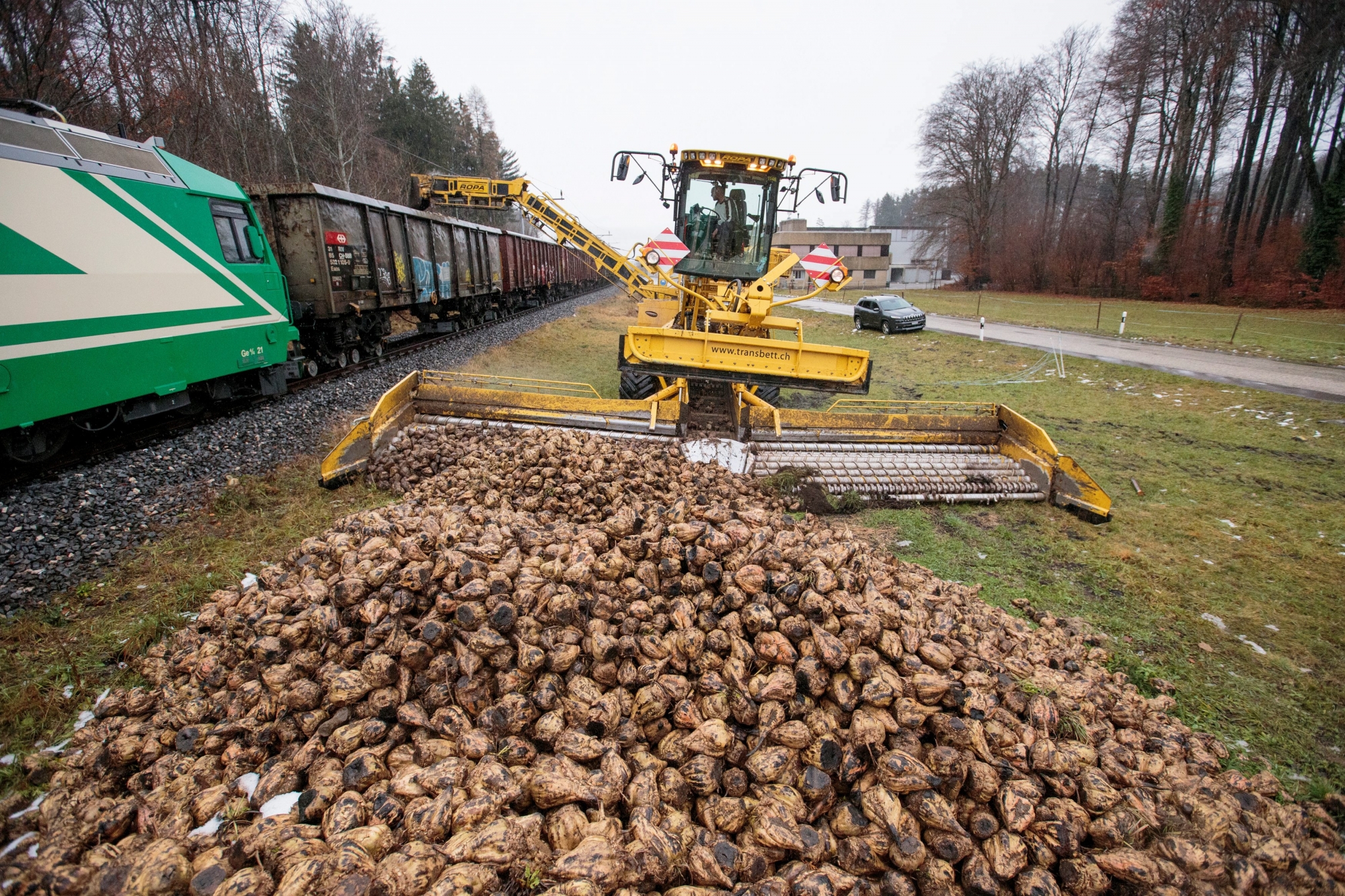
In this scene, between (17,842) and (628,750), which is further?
(628,750)

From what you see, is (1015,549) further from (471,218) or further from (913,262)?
(913,262)

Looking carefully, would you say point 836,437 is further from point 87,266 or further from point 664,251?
point 87,266

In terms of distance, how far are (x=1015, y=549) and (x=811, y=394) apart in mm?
5738

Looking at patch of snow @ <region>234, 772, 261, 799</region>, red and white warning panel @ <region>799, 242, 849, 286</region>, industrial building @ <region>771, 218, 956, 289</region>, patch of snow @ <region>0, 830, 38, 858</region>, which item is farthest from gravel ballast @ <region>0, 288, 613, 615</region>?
industrial building @ <region>771, 218, 956, 289</region>

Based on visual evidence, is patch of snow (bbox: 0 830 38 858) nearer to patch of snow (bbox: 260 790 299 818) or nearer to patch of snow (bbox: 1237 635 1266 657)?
patch of snow (bbox: 260 790 299 818)

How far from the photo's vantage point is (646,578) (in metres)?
3.02

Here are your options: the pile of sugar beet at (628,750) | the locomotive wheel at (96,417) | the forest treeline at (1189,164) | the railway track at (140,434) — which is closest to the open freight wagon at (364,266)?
the railway track at (140,434)

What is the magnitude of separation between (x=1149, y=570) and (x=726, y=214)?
5755mm

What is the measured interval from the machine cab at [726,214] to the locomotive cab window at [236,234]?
201 inches

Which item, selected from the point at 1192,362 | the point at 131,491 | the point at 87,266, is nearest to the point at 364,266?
the point at 87,266

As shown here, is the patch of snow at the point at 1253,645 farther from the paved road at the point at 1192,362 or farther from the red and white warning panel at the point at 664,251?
the paved road at the point at 1192,362

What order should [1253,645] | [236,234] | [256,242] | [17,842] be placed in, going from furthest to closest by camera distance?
1. [256,242]
2. [236,234]
3. [1253,645]
4. [17,842]

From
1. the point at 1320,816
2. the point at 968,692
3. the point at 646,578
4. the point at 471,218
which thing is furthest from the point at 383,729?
the point at 471,218

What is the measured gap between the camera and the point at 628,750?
2.37 meters
